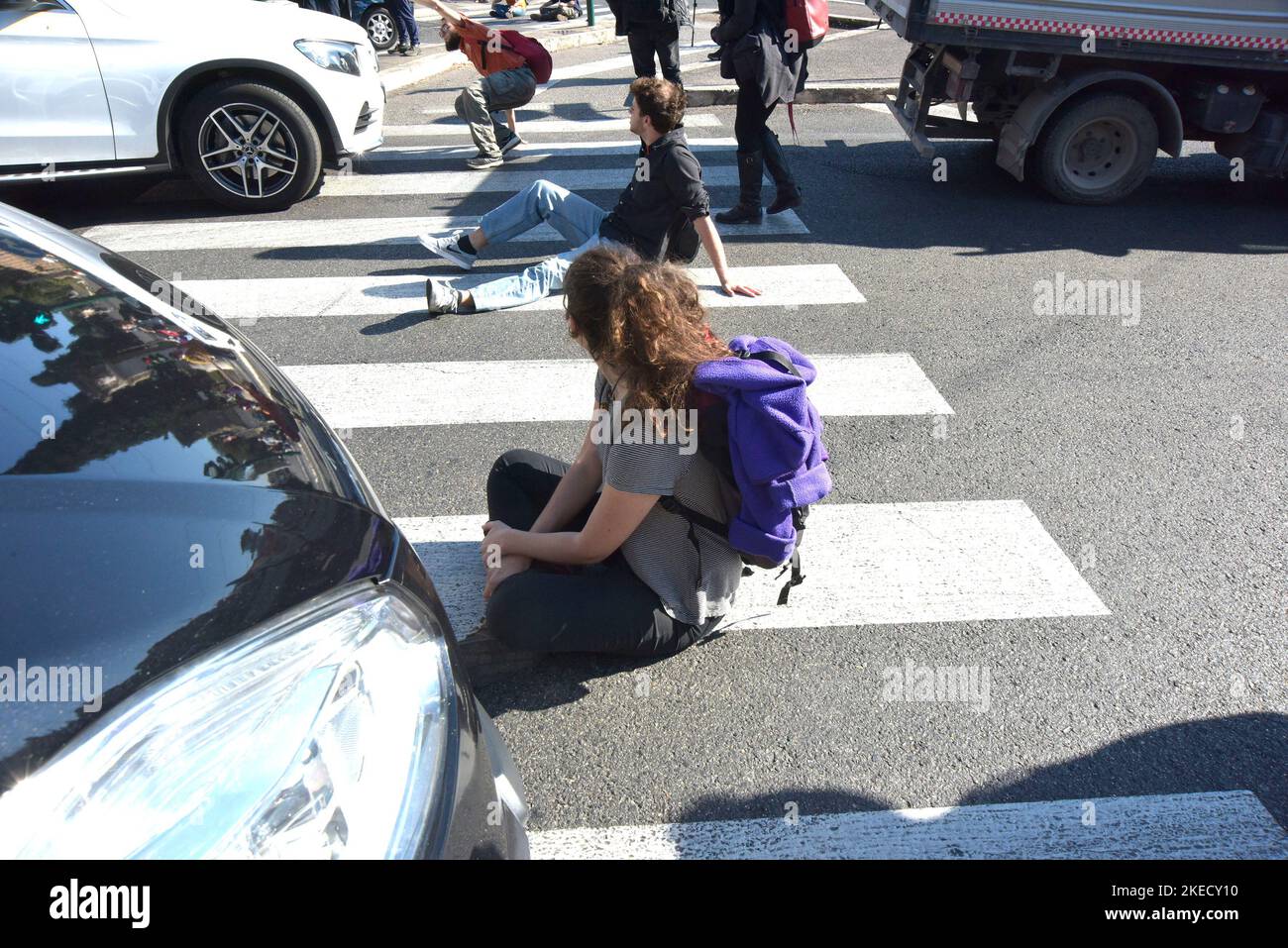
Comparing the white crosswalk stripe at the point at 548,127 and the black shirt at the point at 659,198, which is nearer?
the black shirt at the point at 659,198

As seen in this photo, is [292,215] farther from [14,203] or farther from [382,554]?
[382,554]

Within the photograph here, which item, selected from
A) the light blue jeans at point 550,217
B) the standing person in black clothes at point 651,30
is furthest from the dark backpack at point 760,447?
the standing person in black clothes at point 651,30

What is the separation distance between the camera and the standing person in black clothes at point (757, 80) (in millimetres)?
6926

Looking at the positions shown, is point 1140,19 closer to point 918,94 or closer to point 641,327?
point 918,94

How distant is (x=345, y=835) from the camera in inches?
55.0

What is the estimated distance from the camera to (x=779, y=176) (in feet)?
24.3

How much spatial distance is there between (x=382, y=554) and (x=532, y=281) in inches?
175

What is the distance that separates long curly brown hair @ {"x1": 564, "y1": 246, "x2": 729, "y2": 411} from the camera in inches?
108

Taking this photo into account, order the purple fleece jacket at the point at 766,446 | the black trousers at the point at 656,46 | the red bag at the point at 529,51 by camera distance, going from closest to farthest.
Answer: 1. the purple fleece jacket at the point at 766,446
2. the red bag at the point at 529,51
3. the black trousers at the point at 656,46

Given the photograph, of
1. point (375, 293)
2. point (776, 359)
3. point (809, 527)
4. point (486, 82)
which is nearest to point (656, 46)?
point (486, 82)

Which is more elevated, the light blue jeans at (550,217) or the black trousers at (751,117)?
the black trousers at (751,117)

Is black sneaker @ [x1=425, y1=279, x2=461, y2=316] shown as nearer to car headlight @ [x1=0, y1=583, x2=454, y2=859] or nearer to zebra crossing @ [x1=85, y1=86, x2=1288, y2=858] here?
zebra crossing @ [x1=85, y1=86, x2=1288, y2=858]

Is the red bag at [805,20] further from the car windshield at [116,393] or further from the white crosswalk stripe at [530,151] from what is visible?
the car windshield at [116,393]

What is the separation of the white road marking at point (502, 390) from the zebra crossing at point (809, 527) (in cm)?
1
